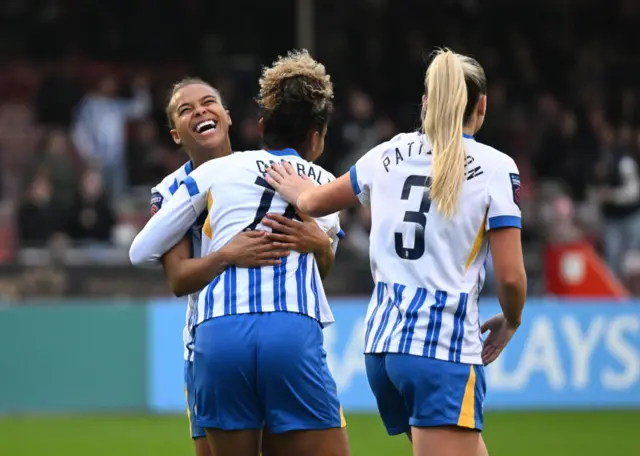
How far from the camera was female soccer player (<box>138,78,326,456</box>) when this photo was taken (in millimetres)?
4336

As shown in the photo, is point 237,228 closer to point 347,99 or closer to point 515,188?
point 515,188

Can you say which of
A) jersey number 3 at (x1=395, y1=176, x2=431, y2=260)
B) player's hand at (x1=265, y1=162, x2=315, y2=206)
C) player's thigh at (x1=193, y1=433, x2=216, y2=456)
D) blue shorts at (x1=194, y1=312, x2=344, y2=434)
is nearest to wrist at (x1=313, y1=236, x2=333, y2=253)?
player's hand at (x1=265, y1=162, x2=315, y2=206)

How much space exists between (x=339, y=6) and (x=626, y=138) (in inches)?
212

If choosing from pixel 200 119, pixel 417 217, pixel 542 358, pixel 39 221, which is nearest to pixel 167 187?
pixel 200 119

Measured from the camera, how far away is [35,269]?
12.8 metres

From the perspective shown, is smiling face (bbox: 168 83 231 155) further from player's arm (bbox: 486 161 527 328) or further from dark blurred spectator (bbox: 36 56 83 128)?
dark blurred spectator (bbox: 36 56 83 128)

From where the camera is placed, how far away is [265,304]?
426 centimetres

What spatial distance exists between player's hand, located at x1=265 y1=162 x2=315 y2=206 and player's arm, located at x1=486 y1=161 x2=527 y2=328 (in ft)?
2.29

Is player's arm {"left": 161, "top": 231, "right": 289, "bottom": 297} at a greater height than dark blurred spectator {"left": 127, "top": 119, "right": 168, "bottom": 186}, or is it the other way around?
dark blurred spectator {"left": 127, "top": 119, "right": 168, "bottom": 186}

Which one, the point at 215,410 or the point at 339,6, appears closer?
the point at 215,410

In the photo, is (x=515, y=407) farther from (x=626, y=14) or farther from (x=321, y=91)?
(x=626, y=14)

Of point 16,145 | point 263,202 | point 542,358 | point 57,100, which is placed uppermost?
point 57,100

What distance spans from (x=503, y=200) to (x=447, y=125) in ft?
1.04

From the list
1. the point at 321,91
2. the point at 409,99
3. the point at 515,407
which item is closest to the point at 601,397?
the point at 515,407
